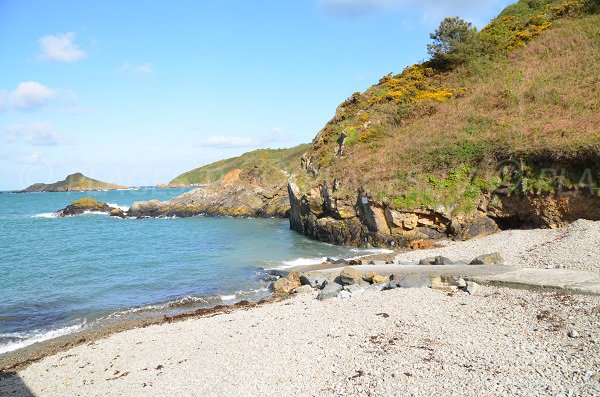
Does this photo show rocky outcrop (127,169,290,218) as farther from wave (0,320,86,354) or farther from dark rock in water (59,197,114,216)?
wave (0,320,86,354)

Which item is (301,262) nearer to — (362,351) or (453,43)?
(362,351)

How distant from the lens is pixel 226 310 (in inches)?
613

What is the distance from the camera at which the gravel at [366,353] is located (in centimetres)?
742

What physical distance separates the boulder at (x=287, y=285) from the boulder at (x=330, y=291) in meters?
2.44

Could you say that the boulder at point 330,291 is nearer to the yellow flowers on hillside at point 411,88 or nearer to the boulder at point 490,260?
the boulder at point 490,260

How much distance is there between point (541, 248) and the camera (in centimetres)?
1770

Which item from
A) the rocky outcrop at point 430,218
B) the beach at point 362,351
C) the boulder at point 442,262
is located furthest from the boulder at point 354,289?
the rocky outcrop at point 430,218

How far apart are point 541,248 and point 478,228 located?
678cm

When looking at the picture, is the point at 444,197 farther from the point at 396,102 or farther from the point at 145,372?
the point at 145,372

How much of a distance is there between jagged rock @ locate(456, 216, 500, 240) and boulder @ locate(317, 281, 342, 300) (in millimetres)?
12116

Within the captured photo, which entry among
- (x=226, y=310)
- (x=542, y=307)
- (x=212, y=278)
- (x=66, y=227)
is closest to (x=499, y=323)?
(x=542, y=307)

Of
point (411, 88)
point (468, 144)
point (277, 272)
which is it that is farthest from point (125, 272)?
point (411, 88)

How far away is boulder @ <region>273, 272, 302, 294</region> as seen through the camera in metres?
17.6

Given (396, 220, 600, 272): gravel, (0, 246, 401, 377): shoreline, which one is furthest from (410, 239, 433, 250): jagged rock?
(0, 246, 401, 377): shoreline
